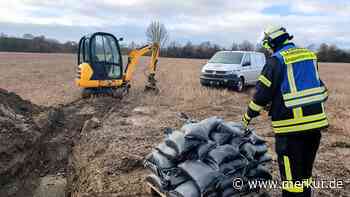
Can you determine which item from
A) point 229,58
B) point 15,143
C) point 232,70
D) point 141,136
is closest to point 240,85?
point 232,70

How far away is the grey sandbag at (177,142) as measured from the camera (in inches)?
173

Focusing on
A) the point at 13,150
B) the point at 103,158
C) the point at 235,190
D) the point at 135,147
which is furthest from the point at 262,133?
the point at 13,150

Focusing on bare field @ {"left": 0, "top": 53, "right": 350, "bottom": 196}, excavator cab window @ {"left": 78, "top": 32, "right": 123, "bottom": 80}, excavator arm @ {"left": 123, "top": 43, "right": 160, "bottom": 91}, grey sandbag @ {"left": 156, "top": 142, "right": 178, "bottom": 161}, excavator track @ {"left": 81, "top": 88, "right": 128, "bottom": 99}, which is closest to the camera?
grey sandbag @ {"left": 156, "top": 142, "right": 178, "bottom": 161}

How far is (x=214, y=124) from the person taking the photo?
461 cm

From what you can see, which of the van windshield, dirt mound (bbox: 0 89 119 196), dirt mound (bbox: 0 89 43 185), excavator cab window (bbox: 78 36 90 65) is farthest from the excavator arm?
dirt mound (bbox: 0 89 43 185)

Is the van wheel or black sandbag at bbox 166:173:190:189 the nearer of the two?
black sandbag at bbox 166:173:190:189

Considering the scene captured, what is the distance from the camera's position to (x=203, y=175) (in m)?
4.13

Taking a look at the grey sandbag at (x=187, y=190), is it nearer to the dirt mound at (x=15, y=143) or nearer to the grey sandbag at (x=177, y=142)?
the grey sandbag at (x=177, y=142)

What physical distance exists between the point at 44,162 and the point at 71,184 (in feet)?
4.66

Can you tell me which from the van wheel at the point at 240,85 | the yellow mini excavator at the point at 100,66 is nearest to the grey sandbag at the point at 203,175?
the yellow mini excavator at the point at 100,66

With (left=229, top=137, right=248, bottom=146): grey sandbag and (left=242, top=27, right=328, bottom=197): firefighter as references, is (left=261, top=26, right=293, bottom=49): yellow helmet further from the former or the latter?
(left=229, top=137, right=248, bottom=146): grey sandbag

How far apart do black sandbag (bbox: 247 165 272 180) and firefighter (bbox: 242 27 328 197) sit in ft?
1.27

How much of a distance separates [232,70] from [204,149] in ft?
39.3

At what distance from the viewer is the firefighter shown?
158 inches
